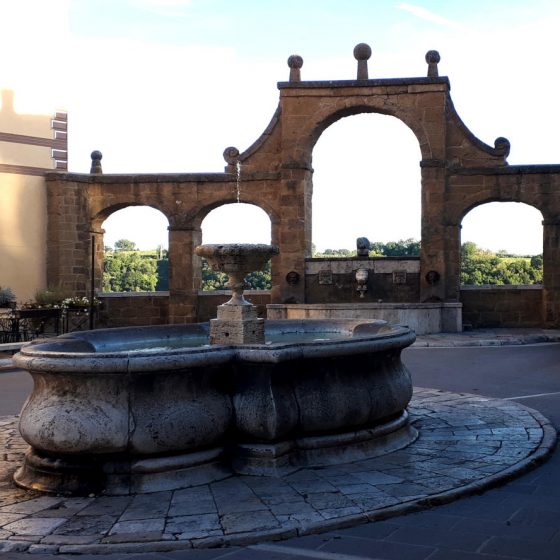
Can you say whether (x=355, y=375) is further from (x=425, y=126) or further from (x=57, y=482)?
(x=425, y=126)

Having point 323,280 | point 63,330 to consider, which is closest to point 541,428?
point 323,280

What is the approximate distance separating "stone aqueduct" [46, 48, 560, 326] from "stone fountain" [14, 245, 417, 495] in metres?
11.4

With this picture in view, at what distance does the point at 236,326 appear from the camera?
6.26 metres

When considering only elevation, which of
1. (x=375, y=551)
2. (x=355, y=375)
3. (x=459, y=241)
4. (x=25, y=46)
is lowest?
(x=375, y=551)

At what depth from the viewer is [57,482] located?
4863 mm

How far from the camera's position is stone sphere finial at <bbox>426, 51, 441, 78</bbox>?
665 inches

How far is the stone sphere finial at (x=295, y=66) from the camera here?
56.4ft

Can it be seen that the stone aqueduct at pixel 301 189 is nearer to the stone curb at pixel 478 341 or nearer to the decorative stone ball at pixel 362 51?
the decorative stone ball at pixel 362 51

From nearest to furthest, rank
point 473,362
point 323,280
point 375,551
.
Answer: point 375,551 < point 473,362 < point 323,280

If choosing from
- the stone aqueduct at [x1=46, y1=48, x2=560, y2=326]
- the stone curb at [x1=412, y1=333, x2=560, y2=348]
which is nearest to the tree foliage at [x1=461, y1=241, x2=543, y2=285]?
the stone aqueduct at [x1=46, y1=48, x2=560, y2=326]

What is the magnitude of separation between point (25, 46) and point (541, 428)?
641 inches

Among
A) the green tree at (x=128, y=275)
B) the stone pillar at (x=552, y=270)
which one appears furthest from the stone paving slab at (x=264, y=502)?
the green tree at (x=128, y=275)

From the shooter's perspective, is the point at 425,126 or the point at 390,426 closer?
the point at 390,426

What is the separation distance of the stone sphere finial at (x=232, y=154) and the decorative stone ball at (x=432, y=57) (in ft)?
16.4
